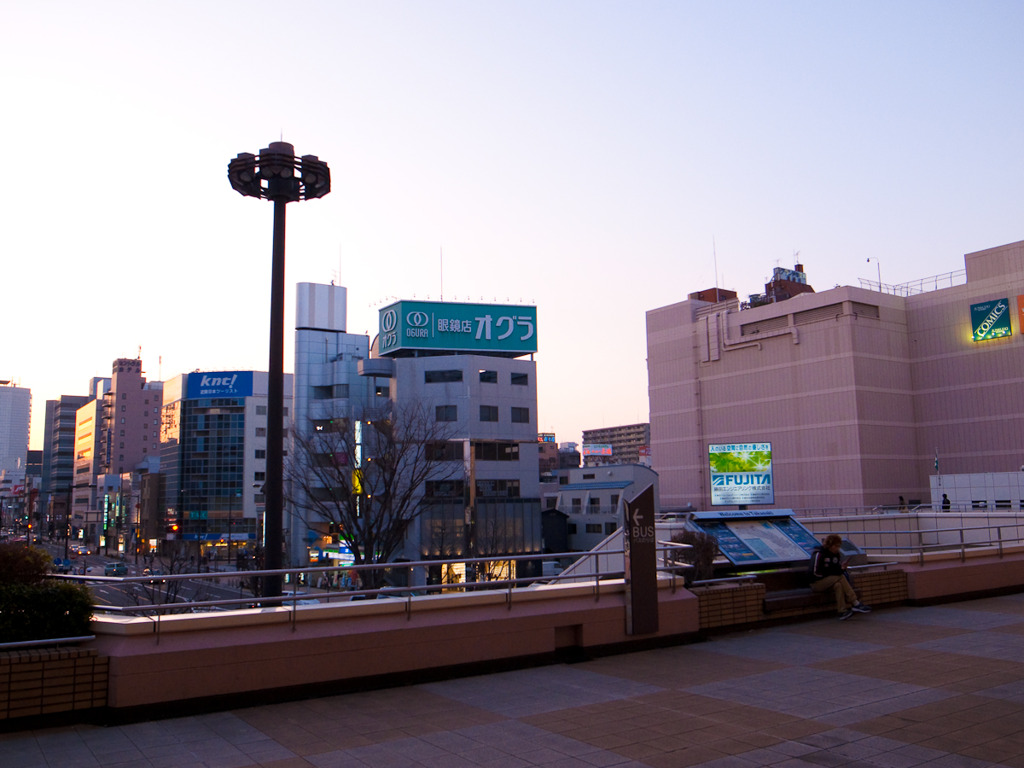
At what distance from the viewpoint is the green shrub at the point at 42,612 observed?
27.2 ft

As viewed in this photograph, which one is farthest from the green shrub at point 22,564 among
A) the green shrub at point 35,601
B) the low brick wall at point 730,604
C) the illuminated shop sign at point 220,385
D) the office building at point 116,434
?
the office building at point 116,434

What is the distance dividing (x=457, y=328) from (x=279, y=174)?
63.7 meters

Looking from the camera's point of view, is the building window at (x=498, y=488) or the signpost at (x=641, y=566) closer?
the signpost at (x=641, y=566)

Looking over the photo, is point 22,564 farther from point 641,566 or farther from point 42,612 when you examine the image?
point 641,566

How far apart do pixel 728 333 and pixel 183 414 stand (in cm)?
7695

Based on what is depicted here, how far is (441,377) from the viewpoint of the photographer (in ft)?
248

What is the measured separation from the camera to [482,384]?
2968 inches

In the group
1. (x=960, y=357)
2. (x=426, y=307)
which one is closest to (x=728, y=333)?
(x=960, y=357)

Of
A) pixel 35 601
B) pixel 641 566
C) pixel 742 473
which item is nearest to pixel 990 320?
pixel 742 473

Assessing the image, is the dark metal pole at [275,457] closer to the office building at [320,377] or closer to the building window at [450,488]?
the building window at [450,488]

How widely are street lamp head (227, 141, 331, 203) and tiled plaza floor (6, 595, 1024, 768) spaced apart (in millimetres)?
9087

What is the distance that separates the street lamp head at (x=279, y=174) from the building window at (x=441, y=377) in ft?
197

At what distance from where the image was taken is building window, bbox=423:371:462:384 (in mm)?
75125

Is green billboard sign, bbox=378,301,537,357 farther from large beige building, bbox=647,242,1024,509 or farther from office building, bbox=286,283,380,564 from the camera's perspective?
large beige building, bbox=647,242,1024,509
